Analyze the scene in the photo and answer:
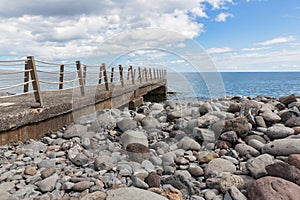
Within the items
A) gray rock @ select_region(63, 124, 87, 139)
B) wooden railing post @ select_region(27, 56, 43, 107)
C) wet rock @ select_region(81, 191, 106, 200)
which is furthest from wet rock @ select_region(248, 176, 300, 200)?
wooden railing post @ select_region(27, 56, 43, 107)

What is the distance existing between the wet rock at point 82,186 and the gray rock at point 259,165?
2179 mm

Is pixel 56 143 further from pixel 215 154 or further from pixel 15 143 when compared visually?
pixel 215 154

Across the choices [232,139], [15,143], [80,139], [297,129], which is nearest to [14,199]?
[15,143]

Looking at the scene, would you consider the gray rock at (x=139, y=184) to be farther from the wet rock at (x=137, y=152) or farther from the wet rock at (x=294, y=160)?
the wet rock at (x=294, y=160)

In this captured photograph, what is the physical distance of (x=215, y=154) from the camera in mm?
4504

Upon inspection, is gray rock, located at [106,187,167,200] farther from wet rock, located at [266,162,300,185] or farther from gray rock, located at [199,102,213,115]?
gray rock, located at [199,102,213,115]

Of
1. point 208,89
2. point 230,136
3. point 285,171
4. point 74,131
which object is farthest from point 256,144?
point 208,89

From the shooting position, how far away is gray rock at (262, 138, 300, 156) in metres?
4.19

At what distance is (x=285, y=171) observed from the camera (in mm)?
3451

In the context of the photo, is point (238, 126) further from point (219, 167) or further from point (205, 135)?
point (219, 167)

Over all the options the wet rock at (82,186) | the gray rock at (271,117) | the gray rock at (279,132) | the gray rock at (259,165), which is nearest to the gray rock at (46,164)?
the wet rock at (82,186)

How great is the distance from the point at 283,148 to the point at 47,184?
3521mm

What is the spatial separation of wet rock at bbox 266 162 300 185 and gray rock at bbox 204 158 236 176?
1.77 ft

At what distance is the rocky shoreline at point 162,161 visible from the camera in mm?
3203
